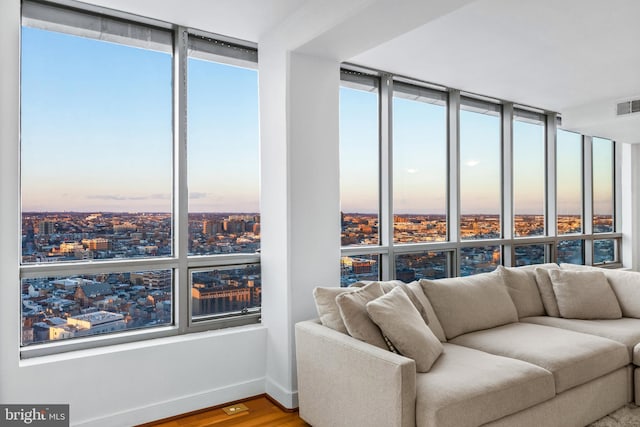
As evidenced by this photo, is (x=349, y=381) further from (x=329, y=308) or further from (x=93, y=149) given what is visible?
(x=93, y=149)

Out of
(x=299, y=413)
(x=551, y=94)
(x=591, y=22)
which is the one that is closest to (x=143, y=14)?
(x=299, y=413)

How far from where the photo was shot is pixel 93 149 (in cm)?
300

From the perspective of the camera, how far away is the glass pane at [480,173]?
5.06 meters

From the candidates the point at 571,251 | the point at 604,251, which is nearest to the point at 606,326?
the point at 571,251

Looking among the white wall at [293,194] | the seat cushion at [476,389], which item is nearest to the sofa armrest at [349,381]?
the seat cushion at [476,389]

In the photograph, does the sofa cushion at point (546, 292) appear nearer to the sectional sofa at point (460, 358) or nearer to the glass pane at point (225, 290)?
the sectional sofa at point (460, 358)

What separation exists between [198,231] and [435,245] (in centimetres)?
249

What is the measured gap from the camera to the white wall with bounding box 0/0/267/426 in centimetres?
251

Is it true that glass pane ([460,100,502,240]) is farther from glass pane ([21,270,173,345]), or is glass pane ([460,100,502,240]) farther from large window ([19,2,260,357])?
glass pane ([21,270,173,345])

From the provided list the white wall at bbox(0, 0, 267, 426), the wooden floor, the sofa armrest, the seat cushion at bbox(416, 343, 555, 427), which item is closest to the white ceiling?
the white wall at bbox(0, 0, 267, 426)

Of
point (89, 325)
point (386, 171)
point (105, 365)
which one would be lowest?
point (105, 365)

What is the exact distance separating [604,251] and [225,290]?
604cm

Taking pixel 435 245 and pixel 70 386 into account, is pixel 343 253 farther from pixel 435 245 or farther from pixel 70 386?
pixel 70 386

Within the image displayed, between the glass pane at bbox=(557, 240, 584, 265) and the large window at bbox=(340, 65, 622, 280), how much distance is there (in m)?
0.02
